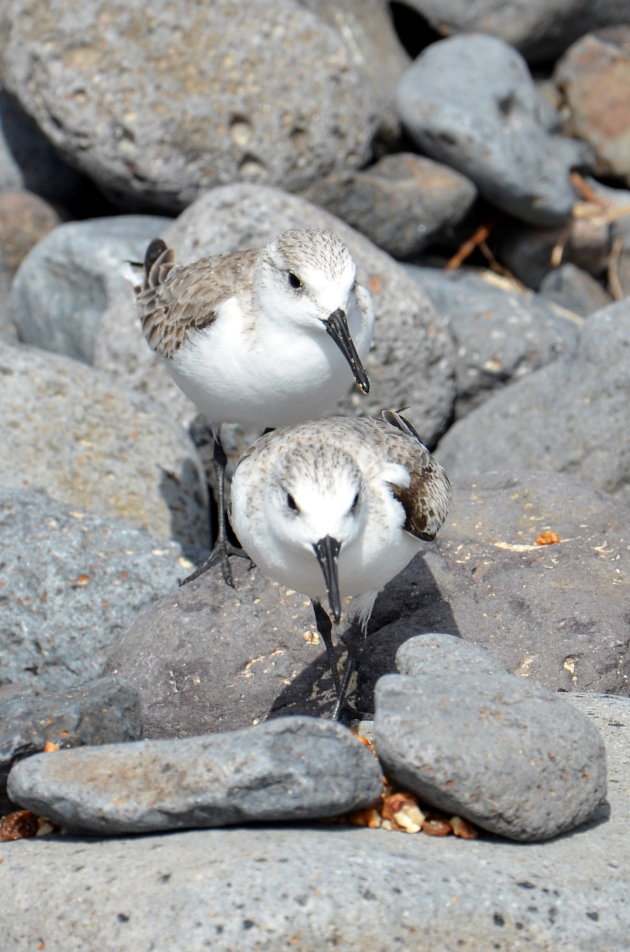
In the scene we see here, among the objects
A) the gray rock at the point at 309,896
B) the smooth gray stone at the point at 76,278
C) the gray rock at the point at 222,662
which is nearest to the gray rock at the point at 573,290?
the smooth gray stone at the point at 76,278

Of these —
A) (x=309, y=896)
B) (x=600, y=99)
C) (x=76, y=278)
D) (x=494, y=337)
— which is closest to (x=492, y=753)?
(x=309, y=896)

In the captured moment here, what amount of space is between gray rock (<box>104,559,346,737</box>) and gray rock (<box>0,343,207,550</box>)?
5.06 ft

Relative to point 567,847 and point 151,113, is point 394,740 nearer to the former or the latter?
point 567,847

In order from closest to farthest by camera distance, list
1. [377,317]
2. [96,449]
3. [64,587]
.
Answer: [64,587] → [96,449] → [377,317]

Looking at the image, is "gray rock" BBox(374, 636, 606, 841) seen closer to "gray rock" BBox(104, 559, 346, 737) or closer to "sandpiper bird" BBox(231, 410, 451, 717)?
"sandpiper bird" BBox(231, 410, 451, 717)

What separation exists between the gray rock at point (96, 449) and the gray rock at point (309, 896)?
3.54 meters

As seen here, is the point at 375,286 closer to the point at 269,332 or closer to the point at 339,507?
the point at 269,332

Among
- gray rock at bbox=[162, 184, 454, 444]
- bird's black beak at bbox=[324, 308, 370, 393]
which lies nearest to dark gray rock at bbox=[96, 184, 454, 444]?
gray rock at bbox=[162, 184, 454, 444]

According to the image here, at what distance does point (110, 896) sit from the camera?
4.25 metres

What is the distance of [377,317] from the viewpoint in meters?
9.11

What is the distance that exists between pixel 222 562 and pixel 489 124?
20.9 feet

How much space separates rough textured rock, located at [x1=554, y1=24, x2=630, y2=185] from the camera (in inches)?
499

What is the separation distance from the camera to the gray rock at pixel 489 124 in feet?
37.9

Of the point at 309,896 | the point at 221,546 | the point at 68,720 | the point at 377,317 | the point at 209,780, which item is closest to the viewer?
the point at 309,896
